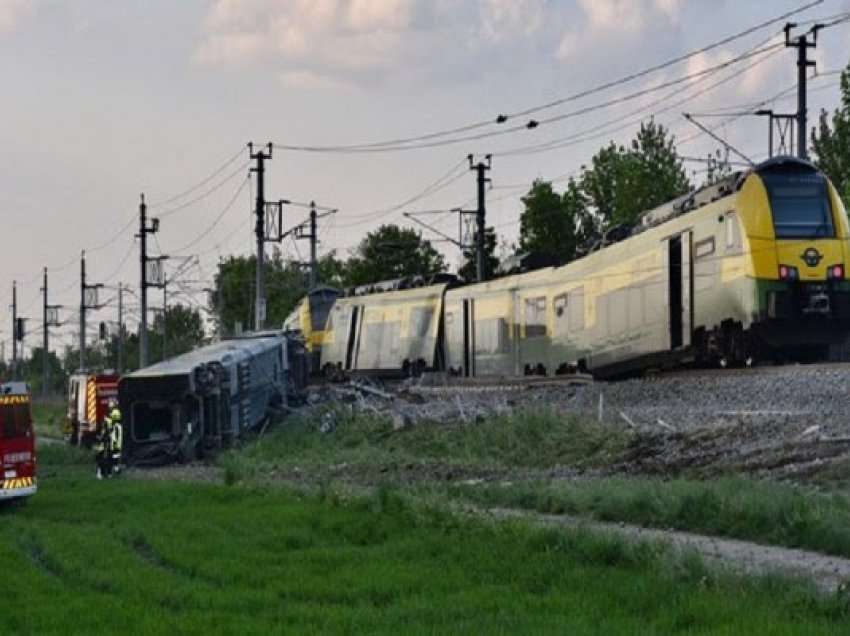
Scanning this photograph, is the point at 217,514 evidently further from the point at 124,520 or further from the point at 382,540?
the point at 382,540

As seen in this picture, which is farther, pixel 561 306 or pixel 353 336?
pixel 353 336

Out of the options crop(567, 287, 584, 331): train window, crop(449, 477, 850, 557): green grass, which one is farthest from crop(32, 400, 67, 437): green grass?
crop(449, 477, 850, 557): green grass

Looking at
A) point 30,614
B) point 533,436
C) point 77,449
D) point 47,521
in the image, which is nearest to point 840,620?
point 30,614

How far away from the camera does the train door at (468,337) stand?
173ft

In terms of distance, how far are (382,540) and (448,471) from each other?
9.98 m

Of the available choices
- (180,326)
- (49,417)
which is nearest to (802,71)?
(49,417)

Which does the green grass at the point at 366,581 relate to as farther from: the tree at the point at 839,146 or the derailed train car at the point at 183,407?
the tree at the point at 839,146

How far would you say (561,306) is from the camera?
43.9 meters

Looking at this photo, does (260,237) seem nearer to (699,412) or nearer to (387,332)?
(387,332)

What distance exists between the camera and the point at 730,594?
520 inches

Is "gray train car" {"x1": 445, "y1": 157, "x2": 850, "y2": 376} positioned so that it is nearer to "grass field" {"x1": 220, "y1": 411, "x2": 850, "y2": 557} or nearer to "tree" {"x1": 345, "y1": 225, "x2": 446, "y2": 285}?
"grass field" {"x1": 220, "y1": 411, "x2": 850, "y2": 557}

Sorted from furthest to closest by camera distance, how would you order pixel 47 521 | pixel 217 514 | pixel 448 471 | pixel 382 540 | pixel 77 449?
pixel 77 449
pixel 448 471
pixel 47 521
pixel 217 514
pixel 382 540

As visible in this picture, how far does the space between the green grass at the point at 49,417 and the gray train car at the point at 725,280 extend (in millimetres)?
34013

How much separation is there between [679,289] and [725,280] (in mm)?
2685
